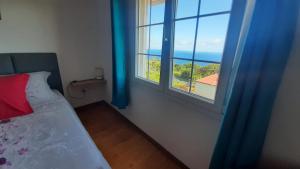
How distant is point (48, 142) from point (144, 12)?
163cm

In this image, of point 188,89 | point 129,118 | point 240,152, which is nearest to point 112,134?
point 129,118

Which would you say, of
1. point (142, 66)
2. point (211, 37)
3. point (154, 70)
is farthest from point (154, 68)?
point (211, 37)

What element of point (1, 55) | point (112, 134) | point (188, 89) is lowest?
point (112, 134)

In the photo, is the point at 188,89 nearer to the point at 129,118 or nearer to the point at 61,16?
the point at 129,118

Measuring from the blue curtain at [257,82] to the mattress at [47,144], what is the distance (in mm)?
813

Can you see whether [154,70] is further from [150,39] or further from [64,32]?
[64,32]

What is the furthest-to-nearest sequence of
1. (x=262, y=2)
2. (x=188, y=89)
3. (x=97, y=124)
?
(x=97, y=124)
(x=188, y=89)
(x=262, y=2)

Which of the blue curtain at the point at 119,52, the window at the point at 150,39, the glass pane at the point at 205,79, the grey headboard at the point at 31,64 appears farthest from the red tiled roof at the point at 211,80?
the grey headboard at the point at 31,64

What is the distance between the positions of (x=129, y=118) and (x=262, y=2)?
6.71 ft

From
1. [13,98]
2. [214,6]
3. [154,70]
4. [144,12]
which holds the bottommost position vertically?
[13,98]

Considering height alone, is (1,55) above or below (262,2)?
below

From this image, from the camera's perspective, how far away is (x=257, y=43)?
0.78 m

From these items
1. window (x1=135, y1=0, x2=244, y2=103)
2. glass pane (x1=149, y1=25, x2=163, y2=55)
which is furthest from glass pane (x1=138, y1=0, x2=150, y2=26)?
glass pane (x1=149, y1=25, x2=163, y2=55)

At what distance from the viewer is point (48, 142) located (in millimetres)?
1007
